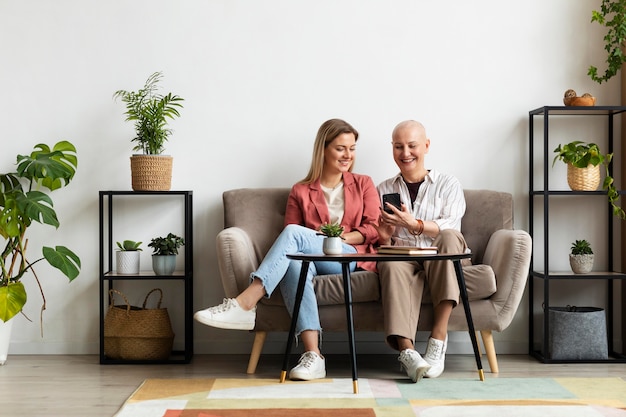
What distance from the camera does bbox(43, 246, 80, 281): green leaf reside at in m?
3.74

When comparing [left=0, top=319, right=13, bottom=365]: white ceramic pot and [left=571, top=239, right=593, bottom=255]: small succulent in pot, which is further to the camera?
[left=571, top=239, right=593, bottom=255]: small succulent in pot

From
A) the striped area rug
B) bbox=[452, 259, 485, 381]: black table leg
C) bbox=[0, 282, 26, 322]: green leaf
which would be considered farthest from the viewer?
bbox=[0, 282, 26, 322]: green leaf

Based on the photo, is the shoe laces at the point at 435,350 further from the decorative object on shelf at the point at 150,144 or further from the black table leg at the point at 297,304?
the decorative object on shelf at the point at 150,144

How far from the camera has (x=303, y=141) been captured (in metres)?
4.16

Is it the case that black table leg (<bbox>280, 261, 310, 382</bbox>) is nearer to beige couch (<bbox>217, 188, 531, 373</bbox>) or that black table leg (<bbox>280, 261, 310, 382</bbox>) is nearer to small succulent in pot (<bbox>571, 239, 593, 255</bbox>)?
beige couch (<bbox>217, 188, 531, 373</bbox>)

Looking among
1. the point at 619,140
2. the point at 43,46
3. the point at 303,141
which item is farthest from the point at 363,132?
the point at 43,46

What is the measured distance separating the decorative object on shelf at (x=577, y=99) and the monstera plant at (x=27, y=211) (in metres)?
2.49

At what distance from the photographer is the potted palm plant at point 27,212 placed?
369cm

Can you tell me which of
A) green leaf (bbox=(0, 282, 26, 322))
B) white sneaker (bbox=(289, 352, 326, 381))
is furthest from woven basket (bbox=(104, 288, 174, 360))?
white sneaker (bbox=(289, 352, 326, 381))

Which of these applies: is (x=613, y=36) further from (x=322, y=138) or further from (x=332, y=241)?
(x=332, y=241)

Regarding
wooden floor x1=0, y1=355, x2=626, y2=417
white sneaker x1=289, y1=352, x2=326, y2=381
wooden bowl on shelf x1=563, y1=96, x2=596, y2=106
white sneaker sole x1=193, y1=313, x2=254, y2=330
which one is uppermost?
wooden bowl on shelf x1=563, y1=96, x2=596, y2=106

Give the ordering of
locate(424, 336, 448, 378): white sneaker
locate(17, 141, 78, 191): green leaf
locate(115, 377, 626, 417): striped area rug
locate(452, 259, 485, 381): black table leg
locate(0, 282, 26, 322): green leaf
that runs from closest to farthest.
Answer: locate(115, 377, 626, 417): striped area rug → locate(452, 259, 485, 381): black table leg → locate(424, 336, 448, 378): white sneaker → locate(0, 282, 26, 322): green leaf → locate(17, 141, 78, 191): green leaf

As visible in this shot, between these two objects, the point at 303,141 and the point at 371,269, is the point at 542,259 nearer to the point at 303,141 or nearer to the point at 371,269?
the point at 371,269

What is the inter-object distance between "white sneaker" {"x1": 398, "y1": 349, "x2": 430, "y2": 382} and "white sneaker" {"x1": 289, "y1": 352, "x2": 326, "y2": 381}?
347 mm
